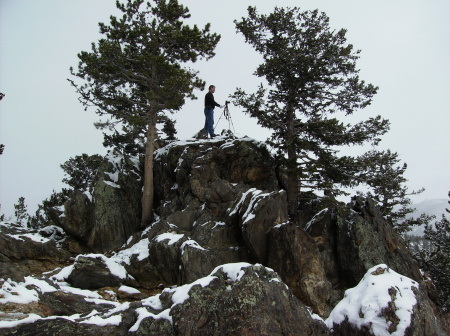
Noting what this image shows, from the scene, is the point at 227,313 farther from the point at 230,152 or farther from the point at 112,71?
the point at 112,71

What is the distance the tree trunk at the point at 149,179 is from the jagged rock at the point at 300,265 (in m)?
8.08

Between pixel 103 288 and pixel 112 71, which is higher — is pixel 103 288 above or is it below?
below

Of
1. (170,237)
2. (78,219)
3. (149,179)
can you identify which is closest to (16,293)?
(170,237)

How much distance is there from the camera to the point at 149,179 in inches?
721

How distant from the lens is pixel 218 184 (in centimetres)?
1639

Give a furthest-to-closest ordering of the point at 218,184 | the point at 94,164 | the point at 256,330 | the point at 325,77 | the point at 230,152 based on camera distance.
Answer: the point at 94,164, the point at 325,77, the point at 230,152, the point at 218,184, the point at 256,330

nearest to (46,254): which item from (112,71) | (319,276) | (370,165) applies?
(112,71)

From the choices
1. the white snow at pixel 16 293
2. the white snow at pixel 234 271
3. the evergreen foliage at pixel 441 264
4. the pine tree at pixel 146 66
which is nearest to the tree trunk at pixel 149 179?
the pine tree at pixel 146 66

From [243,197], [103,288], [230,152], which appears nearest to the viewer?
[103,288]

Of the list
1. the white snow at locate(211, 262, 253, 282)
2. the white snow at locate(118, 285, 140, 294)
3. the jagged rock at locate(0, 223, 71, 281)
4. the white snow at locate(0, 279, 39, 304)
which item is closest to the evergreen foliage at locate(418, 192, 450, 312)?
the white snow at locate(118, 285, 140, 294)

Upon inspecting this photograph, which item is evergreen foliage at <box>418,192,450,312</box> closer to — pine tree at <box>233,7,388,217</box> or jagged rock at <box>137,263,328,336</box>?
pine tree at <box>233,7,388,217</box>

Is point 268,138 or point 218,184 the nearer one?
point 218,184

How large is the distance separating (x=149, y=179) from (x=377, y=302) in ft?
48.1

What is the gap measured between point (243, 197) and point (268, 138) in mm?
5899
